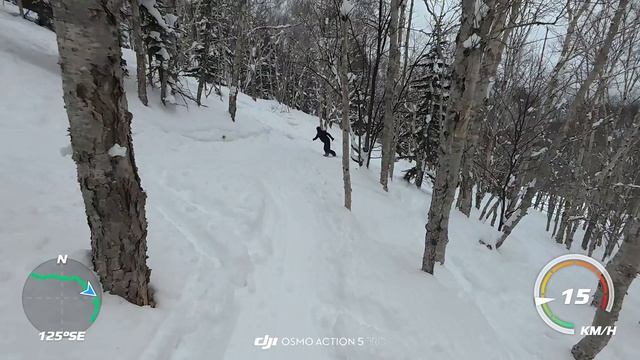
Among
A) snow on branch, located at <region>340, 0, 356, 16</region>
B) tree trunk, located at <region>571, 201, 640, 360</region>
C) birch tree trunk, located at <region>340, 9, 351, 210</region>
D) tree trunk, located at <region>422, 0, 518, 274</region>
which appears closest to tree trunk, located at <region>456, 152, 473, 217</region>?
birch tree trunk, located at <region>340, 9, 351, 210</region>

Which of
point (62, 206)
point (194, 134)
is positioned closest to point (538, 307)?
point (62, 206)

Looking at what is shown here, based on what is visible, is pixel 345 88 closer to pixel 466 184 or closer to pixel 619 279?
pixel 619 279

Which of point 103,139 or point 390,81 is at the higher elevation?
point 390,81

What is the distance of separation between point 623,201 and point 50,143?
20.8 m

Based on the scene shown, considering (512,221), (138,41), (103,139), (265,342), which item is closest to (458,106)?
(265,342)

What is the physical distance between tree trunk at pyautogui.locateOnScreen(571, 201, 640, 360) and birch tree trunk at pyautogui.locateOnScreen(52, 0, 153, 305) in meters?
5.31

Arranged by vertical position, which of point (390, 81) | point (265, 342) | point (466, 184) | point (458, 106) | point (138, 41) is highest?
point (138, 41)

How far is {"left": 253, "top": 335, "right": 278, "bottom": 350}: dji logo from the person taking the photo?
11.0ft

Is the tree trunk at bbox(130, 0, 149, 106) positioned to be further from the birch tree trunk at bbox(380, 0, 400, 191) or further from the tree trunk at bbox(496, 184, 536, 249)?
the tree trunk at bbox(496, 184, 536, 249)

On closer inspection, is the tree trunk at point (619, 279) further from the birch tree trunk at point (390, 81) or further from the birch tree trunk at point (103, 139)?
the birch tree trunk at point (390, 81)

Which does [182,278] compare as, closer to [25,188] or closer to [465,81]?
[25,188]

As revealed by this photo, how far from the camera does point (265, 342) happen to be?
3412 millimetres

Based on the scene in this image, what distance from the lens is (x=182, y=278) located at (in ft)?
12.6

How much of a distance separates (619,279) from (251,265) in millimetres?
4639
